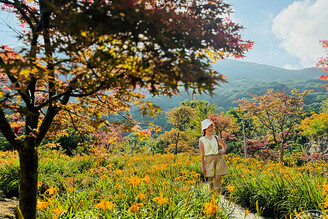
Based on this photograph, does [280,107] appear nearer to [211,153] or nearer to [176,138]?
[211,153]

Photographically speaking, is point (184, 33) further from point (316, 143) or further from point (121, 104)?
point (316, 143)

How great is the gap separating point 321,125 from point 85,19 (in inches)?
626

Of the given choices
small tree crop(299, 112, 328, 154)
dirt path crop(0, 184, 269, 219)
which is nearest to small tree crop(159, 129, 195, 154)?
small tree crop(299, 112, 328, 154)

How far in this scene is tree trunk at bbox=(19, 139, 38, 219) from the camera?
2.13 m

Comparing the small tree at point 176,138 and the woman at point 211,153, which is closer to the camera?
the woman at point 211,153

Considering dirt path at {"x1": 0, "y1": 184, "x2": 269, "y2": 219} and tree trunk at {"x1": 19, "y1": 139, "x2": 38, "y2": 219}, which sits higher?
tree trunk at {"x1": 19, "y1": 139, "x2": 38, "y2": 219}

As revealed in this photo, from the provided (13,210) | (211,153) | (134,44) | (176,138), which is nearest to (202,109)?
(176,138)

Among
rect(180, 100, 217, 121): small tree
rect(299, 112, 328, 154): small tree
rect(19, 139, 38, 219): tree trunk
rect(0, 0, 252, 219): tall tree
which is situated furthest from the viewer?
rect(180, 100, 217, 121): small tree

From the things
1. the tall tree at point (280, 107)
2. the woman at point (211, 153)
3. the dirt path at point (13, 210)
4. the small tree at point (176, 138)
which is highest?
the tall tree at point (280, 107)

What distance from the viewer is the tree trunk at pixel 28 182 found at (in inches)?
84.0

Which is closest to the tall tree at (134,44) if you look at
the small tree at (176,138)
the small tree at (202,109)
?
the small tree at (176,138)

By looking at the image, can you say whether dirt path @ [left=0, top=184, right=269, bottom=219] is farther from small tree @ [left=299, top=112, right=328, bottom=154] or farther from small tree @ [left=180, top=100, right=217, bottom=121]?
small tree @ [left=180, top=100, right=217, bottom=121]

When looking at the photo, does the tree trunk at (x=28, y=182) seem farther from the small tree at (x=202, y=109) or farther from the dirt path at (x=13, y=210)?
the small tree at (x=202, y=109)

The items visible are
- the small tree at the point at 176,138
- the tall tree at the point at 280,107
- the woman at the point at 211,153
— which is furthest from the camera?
the small tree at the point at 176,138
